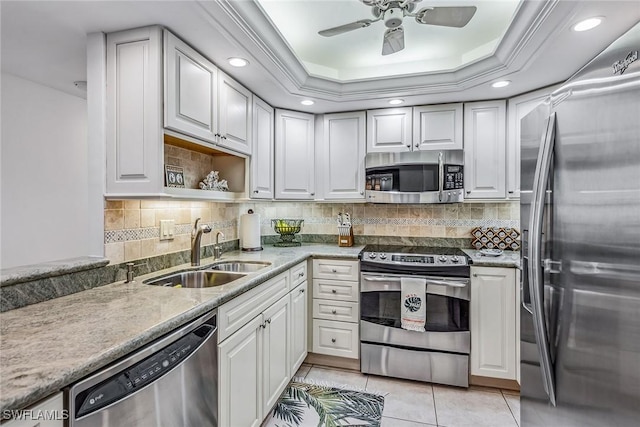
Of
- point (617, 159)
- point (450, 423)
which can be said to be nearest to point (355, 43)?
point (617, 159)


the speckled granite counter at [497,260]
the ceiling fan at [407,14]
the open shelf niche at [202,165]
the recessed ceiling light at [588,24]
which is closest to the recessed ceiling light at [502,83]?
the recessed ceiling light at [588,24]

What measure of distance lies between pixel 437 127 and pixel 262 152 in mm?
1558

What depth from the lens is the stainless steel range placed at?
2424 millimetres

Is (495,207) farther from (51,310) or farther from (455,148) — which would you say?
(51,310)

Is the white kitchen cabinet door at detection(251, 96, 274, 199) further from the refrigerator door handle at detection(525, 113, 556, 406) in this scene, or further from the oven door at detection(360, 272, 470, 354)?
the refrigerator door handle at detection(525, 113, 556, 406)

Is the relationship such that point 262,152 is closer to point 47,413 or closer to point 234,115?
point 234,115

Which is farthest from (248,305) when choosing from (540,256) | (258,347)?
(540,256)

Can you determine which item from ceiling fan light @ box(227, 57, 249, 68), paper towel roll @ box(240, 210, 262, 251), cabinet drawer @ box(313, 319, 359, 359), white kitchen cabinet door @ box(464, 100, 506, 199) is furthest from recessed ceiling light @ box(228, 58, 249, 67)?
cabinet drawer @ box(313, 319, 359, 359)

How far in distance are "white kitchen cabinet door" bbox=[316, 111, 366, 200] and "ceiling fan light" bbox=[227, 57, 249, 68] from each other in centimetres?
119

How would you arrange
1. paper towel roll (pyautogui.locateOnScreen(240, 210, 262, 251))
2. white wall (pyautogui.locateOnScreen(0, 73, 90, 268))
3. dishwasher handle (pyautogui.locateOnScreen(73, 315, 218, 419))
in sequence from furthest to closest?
1. paper towel roll (pyautogui.locateOnScreen(240, 210, 262, 251))
2. white wall (pyautogui.locateOnScreen(0, 73, 90, 268))
3. dishwasher handle (pyautogui.locateOnScreen(73, 315, 218, 419))

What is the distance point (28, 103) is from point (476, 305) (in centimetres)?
369

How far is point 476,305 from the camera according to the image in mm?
2410

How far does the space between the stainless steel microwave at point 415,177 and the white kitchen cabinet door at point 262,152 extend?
89 cm

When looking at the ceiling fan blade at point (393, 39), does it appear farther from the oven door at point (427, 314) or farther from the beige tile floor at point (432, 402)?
the beige tile floor at point (432, 402)
